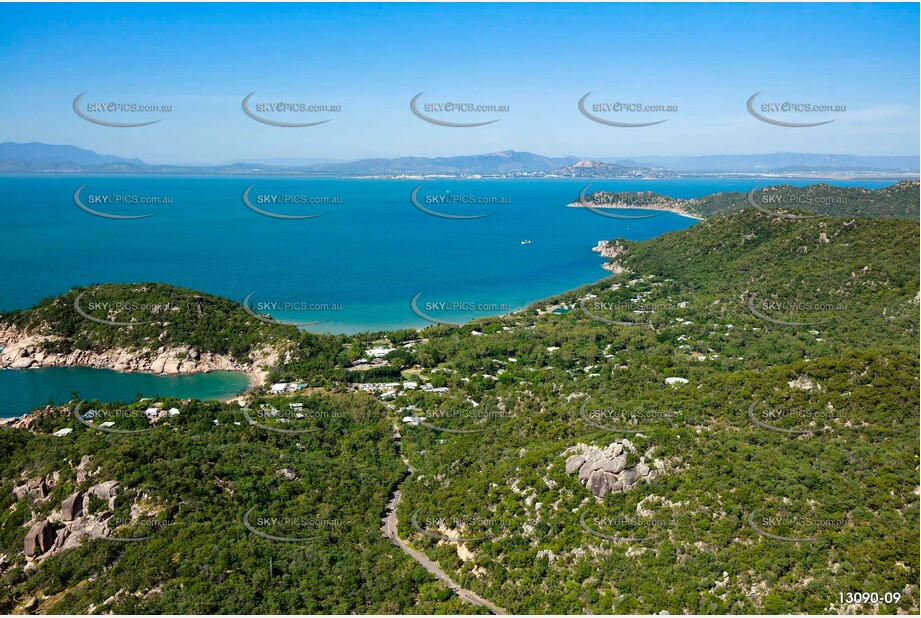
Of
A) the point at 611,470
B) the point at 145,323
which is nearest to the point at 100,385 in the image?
the point at 145,323

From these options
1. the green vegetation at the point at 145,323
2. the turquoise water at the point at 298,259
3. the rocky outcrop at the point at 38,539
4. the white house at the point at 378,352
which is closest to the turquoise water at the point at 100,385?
the turquoise water at the point at 298,259

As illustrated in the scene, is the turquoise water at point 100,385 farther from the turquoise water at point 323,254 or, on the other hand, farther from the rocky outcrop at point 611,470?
the rocky outcrop at point 611,470

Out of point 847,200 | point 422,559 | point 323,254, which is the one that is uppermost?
point 847,200

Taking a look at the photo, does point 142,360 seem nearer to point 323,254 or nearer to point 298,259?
point 298,259

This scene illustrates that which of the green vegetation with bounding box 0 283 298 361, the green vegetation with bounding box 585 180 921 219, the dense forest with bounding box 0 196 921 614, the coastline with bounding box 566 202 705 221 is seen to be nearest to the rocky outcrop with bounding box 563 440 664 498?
the dense forest with bounding box 0 196 921 614

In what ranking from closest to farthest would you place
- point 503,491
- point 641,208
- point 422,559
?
point 422,559
point 503,491
point 641,208

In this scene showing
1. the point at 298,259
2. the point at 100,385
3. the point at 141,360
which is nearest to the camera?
the point at 100,385

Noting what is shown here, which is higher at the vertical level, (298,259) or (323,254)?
(323,254)

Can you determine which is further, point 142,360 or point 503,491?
point 142,360
